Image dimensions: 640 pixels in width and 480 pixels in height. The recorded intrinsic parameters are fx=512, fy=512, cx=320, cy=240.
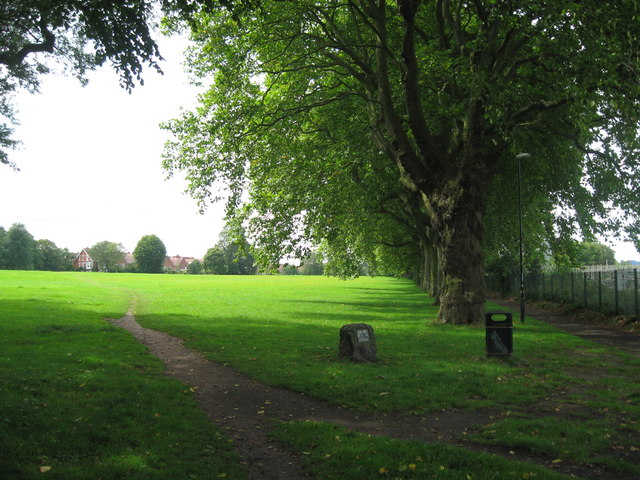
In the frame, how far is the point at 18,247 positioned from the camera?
116 m

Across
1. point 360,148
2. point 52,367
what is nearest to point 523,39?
point 360,148

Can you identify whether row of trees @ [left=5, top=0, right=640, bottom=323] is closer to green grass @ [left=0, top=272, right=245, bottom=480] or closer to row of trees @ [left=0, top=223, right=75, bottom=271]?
green grass @ [left=0, top=272, right=245, bottom=480]

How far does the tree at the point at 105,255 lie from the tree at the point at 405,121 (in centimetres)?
15119

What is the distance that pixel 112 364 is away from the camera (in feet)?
35.3

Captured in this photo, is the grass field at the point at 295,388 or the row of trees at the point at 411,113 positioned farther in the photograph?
the row of trees at the point at 411,113

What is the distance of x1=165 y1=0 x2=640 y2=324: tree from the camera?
16094 mm

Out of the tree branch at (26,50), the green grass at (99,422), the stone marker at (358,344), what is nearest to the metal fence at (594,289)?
the stone marker at (358,344)

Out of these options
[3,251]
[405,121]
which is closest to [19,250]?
[3,251]

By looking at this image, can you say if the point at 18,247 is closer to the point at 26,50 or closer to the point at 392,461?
the point at 26,50

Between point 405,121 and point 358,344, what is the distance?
12.4 metres

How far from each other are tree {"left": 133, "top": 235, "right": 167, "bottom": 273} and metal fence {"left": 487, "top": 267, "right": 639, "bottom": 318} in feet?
367

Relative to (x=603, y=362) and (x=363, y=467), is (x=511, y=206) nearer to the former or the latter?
(x=603, y=362)

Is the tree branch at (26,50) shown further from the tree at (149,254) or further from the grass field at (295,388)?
the tree at (149,254)

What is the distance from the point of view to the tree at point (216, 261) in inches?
5290
